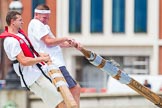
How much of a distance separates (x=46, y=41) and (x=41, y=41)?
96mm

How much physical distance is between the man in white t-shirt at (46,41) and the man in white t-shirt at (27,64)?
27 cm

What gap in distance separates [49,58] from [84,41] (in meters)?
29.0

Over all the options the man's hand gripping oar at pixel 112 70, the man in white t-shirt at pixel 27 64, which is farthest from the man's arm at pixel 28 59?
the man's hand gripping oar at pixel 112 70

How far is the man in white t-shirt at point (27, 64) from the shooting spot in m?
9.66

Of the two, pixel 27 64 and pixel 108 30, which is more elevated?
pixel 27 64

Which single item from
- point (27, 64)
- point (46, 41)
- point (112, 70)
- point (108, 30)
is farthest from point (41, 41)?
point (108, 30)

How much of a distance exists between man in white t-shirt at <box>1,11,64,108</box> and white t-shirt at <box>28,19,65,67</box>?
254 mm

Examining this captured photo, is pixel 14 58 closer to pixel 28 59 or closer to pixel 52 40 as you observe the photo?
pixel 28 59

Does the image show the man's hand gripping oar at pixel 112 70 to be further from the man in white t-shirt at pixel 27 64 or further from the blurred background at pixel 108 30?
the blurred background at pixel 108 30

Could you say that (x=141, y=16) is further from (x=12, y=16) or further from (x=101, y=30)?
(x=12, y=16)

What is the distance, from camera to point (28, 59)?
9594mm

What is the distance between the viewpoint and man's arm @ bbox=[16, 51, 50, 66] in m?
9.43

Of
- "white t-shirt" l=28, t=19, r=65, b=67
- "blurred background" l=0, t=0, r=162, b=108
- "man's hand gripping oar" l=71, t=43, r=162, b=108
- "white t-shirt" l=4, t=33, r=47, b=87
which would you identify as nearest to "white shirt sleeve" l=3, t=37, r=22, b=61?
"white t-shirt" l=4, t=33, r=47, b=87

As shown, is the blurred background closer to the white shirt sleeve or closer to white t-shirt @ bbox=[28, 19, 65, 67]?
white t-shirt @ bbox=[28, 19, 65, 67]
